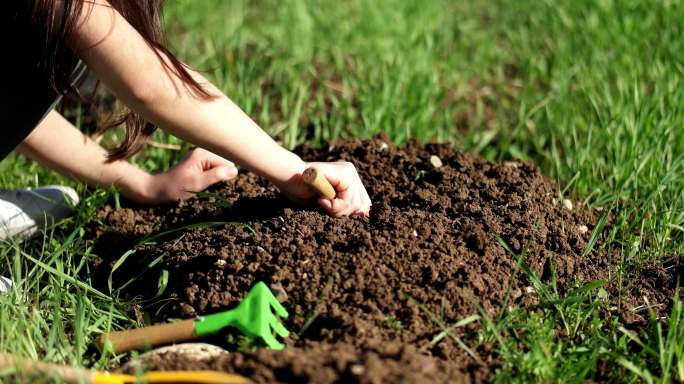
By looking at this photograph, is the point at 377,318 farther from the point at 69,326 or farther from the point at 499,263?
the point at 69,326

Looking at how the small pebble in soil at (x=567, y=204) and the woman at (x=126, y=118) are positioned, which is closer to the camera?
the woman at (x=126, y=118)

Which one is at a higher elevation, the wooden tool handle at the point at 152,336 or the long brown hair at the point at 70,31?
the long brown hair at the point at 70,31

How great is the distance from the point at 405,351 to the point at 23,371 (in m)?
0.82

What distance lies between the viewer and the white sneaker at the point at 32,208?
269 cm

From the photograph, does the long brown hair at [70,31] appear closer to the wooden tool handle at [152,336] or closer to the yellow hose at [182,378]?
the wooden tool handle at [152,336]

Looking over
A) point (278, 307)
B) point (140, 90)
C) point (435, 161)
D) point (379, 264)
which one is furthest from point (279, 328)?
point (435, 161)

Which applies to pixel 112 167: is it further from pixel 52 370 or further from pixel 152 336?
pixel 52 370

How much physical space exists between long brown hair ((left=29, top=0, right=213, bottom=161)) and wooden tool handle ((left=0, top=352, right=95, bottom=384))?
0.80 meters

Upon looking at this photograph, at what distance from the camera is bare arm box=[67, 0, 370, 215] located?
2.08 metres

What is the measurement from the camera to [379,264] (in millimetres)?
2105

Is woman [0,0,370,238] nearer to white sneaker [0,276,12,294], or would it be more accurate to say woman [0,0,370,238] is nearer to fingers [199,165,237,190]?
fingers [199,165,237,190]

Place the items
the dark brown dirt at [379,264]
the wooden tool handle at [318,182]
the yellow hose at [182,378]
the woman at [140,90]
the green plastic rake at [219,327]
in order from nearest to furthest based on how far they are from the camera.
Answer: the yellow hose at [182,378] < the dark brown dirt at [379,264] < the green plastic rake at [219,327] < the woman at [140,90] < the wooden tool handle at [318,182]

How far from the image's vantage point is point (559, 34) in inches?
166

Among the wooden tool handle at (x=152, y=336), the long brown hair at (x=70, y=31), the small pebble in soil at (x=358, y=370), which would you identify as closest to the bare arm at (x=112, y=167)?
the long brown hair at (x=70, y=31)
